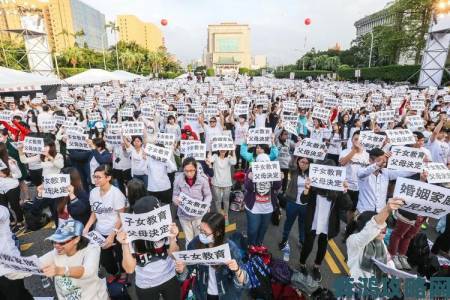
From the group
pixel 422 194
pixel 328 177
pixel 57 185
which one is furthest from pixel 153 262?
pixel 422 194

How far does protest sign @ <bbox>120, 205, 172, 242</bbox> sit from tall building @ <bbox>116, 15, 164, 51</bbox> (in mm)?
126689

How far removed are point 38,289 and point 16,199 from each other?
Answer: 2092 millimetres

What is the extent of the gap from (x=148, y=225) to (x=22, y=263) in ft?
3.91

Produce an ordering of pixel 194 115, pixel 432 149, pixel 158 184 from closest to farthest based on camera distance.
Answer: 1. pixel 158 184
2. pixel 432 149
3. pixel 194 115

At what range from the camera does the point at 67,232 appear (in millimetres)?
2664

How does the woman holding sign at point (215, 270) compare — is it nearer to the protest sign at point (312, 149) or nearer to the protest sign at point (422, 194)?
the protest sign at point (422, 194)

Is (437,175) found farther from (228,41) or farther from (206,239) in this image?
(228,41)

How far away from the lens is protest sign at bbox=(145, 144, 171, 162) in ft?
17.1

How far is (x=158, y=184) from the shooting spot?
17.7 feet

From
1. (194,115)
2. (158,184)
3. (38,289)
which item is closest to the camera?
(38,289)

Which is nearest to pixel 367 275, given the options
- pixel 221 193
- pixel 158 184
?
pixel 221 193

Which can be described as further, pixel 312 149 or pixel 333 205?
pixel 312 149

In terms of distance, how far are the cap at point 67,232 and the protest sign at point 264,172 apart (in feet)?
8.74

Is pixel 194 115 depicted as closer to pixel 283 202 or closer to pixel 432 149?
pixel 283 202
